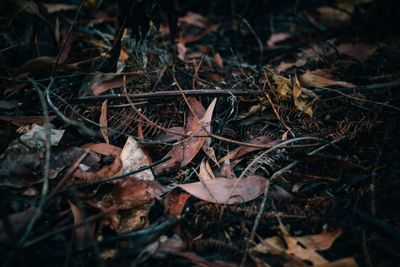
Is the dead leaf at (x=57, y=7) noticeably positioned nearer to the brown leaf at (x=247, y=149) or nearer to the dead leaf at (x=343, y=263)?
the brown leaf at (x=247, y=149)

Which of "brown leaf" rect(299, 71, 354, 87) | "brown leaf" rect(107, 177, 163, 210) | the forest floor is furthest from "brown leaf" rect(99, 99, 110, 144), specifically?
"brown leaf" rect(299, 71, 354, 87)

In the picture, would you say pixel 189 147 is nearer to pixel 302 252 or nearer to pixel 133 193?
pixel 133 193

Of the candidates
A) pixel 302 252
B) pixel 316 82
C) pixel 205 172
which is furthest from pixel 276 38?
pixel 302 252

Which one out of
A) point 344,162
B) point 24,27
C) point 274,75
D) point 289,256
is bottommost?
point 289,256

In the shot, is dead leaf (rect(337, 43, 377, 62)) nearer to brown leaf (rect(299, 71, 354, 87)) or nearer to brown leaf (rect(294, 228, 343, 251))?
brown leaf (rect(299, 71, 354, 87))

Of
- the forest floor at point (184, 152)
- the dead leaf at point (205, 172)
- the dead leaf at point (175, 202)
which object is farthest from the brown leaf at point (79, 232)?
the dead leaf at point (205, 172)

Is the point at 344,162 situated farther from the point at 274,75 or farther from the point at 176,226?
the point at 176,226

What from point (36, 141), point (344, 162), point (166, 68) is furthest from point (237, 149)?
point (36, 141)
